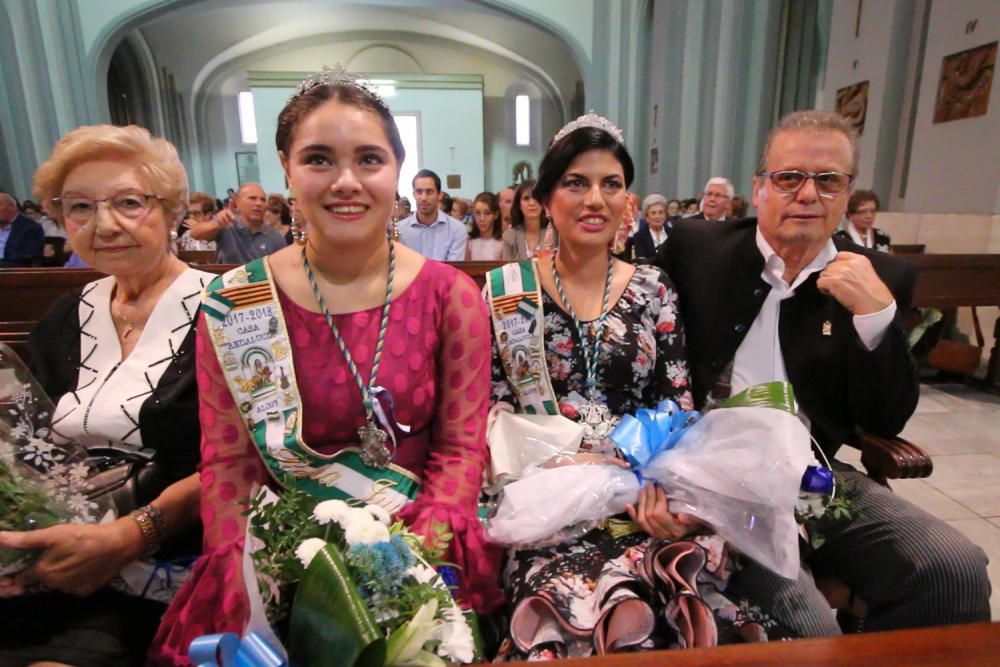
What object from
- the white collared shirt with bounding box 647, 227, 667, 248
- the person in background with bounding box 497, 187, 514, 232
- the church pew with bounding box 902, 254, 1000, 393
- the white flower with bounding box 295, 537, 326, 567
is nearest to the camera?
the white flower with bounding box 295, 537, 326, 567

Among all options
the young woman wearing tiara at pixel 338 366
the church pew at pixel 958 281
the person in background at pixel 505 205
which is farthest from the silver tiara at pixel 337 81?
the person in background at pixel 505 205

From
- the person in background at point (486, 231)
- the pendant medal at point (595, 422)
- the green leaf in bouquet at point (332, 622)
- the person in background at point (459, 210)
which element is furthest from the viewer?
the person in background at point (459, 210)

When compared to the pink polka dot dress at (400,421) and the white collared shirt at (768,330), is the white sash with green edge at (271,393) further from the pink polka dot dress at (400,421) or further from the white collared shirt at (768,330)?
the white collared shirt at (768,330)

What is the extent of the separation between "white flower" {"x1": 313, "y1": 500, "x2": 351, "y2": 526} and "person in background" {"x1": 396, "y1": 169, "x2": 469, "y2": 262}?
4.21 m

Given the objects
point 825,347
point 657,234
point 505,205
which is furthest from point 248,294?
point 657,234

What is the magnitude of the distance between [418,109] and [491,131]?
14.4ft

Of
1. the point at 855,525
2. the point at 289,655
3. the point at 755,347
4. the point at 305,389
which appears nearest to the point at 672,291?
the point at 755,347

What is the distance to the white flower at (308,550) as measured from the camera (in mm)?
829

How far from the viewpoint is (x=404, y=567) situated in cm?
85

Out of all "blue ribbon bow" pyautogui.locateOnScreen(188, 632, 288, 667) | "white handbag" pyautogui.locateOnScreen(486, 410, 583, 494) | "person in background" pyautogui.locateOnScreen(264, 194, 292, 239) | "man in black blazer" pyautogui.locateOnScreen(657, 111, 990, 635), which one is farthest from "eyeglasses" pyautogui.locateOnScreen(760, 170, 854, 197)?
"person in background" pyautogui.locateOnScreen(264, 194, 292, 239)

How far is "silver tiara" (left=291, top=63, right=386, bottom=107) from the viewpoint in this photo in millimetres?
1338

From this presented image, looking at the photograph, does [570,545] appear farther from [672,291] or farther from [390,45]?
[390,45]

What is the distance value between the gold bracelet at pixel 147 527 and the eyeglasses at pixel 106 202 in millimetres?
752

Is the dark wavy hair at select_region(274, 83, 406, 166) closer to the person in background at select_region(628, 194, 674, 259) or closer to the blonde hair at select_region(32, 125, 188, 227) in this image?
the blonde hair at select_region(32, 125, 188, 227)
